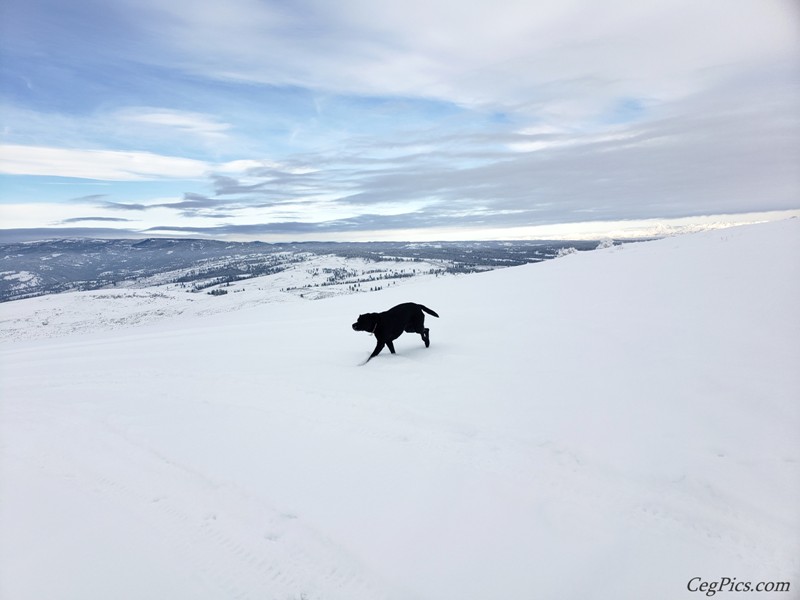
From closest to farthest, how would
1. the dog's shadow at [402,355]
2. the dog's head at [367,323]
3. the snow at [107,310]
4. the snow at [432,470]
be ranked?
the snow at [432,470], the dog's shadow at [402,355], the dog's head at [367,323], the snow at [107,310]

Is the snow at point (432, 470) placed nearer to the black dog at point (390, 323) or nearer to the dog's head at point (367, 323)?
the black dog at point (390, 323)

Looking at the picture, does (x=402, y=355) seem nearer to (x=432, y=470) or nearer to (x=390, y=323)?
(x=390, y=323)

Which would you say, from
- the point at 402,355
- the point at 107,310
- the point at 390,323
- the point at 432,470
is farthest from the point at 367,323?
the point at 107,310

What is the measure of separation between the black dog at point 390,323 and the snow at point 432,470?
464 millimetres

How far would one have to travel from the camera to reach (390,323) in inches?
347

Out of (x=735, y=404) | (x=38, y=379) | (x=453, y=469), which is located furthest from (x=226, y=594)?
(x=38, y=379)

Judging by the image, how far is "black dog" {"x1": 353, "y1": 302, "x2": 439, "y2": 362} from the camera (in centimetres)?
876

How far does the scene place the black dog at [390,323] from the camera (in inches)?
345

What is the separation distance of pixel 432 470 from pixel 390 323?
4.74 meters

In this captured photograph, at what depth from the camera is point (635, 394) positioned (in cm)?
554

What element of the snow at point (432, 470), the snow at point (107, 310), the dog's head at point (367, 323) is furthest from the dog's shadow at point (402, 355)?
the snow at point (107, 310)

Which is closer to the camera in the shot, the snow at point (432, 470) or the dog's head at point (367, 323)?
the snow at point (432, 470)

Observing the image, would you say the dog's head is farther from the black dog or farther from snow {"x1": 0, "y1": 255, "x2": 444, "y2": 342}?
snow {"x1": 0, "y1": 255, "x2": 444, "y2": 342}

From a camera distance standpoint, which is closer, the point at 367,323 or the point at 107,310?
the point at 367,323
